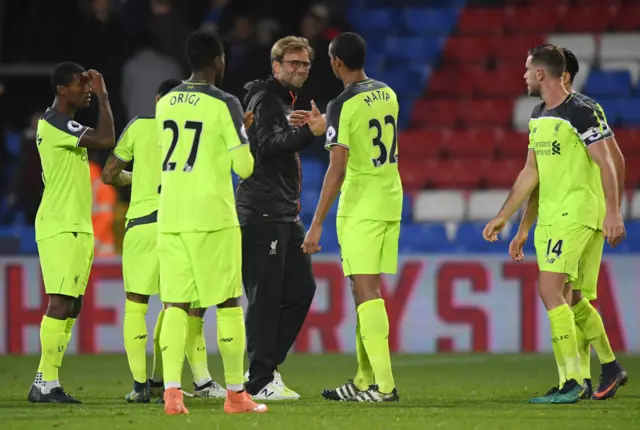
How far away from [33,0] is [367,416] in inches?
363

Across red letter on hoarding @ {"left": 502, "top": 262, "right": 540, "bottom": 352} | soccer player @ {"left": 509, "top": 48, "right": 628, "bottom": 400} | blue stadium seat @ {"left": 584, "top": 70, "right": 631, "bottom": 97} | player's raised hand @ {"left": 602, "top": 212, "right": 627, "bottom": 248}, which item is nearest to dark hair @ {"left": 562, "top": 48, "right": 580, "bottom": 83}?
soccer player @ {"left": 509, "top": 48, "right": 628, "bottom": 400}

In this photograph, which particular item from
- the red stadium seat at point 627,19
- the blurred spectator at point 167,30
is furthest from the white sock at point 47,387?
the red stadium seat at point 627,19

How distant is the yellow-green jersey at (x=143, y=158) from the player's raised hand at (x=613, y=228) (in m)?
2.63

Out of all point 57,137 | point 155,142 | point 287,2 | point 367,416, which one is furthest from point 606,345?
point 287,2

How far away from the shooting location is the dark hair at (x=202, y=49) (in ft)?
22.0

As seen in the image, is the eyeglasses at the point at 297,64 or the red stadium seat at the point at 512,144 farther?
the red stadium seat at the point at 512,144

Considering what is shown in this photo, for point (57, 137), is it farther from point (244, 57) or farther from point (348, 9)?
point (348, 9)

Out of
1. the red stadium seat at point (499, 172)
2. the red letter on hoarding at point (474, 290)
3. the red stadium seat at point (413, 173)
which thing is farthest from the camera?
the red stadium seat at point (413, 173)

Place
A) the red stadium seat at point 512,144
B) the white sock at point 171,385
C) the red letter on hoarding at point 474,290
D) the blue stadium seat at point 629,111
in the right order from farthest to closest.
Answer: the blue stadium seat at point 629,111, the red stadium seat at point 512,144, the red letter on hoarding at point 474,290, the white sock at point 171,385

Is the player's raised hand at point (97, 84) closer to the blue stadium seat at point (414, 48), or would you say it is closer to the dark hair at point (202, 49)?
the dark hair at point (202, 49)

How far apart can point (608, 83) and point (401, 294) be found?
477 centimetres

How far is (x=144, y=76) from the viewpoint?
45.9ft

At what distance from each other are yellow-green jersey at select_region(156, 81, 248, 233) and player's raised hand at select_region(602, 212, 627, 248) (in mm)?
2165

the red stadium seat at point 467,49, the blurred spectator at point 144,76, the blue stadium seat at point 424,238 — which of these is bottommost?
the blue stadium seat at point 424,238
